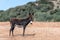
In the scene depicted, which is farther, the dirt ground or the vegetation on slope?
the vegetation on slope

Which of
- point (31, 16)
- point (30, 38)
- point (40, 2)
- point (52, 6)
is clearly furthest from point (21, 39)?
point (40, 2)

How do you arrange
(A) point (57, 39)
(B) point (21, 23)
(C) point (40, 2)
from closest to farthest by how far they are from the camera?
(A) point (57, 39) < (B) point (21, 23) < (C) point (40, 2)

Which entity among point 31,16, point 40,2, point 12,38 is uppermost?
point 31,16

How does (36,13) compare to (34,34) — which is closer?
(34,34)

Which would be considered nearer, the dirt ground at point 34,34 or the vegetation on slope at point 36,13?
the dirt ground at point 34,34

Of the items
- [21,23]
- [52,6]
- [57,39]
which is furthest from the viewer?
[52,6]

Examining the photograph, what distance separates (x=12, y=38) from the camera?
19.7 meters

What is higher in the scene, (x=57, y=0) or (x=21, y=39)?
(x=21, y=39)

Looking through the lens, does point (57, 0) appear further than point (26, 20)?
Yes

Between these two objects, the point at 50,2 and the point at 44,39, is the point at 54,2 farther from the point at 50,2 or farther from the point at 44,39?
the point at 44,39

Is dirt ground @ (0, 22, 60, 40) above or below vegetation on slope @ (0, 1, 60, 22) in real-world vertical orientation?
above

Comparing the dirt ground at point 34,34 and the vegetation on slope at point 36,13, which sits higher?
the dirt ground at point 34,34

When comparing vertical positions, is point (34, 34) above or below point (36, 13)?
above

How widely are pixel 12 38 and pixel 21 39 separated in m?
0.80
